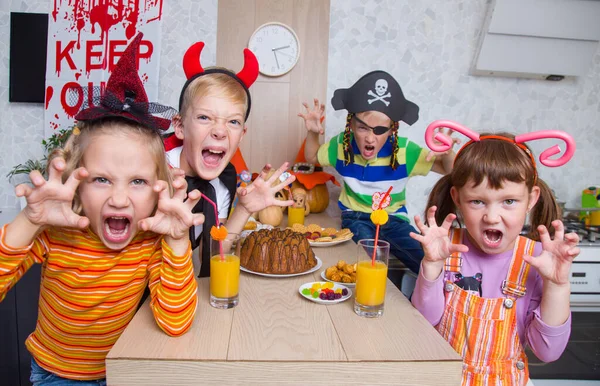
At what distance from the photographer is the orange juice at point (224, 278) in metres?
0.95

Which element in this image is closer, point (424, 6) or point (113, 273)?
point (113, 273)

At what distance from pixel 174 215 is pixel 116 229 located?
154mm

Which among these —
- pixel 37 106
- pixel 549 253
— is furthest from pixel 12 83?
pixel 549 253

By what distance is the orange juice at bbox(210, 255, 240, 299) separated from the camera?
37.3 inches

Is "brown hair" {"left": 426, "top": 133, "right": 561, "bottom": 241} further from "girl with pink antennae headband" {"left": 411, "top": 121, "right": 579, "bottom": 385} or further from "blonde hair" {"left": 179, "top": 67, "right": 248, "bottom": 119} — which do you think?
"blonde hair" {"left": 179, "top": 67, "right": 248, "bottom": 119}

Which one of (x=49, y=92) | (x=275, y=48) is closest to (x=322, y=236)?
(x=275, y=48)

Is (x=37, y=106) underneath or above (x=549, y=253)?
above

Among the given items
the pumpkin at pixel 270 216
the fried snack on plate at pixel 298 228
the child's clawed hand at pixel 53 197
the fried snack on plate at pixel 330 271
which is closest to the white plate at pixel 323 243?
the fried snack on plate at pixel 298 228

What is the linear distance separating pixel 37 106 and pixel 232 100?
1.37 metres

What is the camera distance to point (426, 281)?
1.02 m

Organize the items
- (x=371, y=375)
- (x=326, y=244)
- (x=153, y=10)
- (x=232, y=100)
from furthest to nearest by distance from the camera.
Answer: (x=153, y=10), (x=326, y=244), (x=232, y=100), (x=371, y=375)

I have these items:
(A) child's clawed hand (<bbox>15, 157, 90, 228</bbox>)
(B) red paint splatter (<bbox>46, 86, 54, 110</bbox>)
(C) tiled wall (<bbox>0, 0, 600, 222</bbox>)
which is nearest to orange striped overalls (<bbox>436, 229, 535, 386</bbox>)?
(A) child's clawed hand (<bbox>15, 157, 90, 228</bbox>)

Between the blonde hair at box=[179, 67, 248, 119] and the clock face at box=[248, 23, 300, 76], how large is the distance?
0.92 m

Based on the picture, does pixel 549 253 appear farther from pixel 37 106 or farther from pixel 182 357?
pixel 37 106
